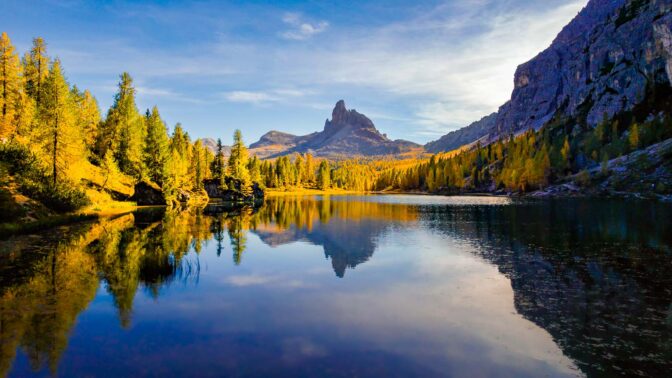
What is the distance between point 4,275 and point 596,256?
3469 centimetres

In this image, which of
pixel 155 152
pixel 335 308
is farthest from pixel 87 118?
pixel 335 308

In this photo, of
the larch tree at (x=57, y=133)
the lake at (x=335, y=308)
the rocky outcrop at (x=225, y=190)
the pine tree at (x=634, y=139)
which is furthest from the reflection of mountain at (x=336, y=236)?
the pine tree at (x=634, y=139)

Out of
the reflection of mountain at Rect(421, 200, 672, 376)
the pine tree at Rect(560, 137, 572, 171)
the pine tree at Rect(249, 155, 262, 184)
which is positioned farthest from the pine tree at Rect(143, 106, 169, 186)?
the pine tree at Rect(560, 137, 572, 171)

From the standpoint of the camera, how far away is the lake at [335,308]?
34.8ft

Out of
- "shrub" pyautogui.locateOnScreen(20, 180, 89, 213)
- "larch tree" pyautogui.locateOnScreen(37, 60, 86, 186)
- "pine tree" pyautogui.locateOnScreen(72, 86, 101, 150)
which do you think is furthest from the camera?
"pine tree" pyautogui.locateOnScreen(72, 86, 101, 150)

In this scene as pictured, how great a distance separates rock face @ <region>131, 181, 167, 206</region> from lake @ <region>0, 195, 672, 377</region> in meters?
43.8

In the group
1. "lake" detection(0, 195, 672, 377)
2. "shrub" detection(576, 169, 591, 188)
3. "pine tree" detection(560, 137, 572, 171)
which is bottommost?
"lake" detection(0, 195, 672, 377)

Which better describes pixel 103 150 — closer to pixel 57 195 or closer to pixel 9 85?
pixel 9 85

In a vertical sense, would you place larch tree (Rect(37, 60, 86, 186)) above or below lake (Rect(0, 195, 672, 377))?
above

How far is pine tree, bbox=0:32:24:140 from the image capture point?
169ft

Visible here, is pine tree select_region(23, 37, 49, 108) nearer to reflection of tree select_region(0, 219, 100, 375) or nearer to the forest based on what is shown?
the forest

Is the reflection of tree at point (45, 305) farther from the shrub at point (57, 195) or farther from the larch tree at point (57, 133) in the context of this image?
the larch tree at point (57, 133)

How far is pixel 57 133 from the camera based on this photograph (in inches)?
1821

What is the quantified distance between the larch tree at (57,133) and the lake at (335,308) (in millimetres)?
19474
